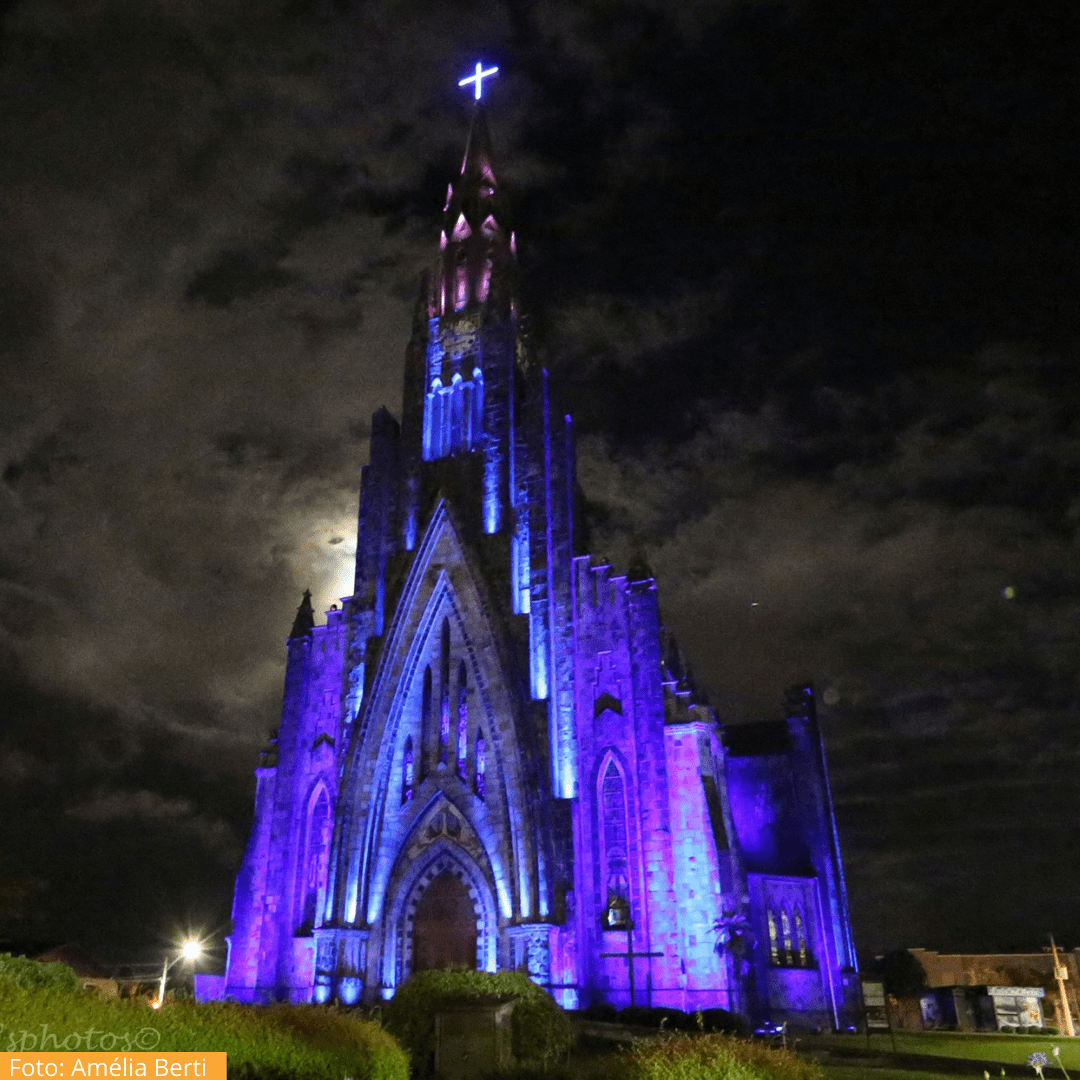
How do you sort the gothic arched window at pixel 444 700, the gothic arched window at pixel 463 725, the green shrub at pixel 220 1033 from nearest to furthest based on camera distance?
the green shrub at pixel 220 1033
the gothic arched window at pixel 463 725
the gothic arched window at pixel 444 700

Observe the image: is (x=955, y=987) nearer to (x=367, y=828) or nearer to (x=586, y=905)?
(x=586, y=905)

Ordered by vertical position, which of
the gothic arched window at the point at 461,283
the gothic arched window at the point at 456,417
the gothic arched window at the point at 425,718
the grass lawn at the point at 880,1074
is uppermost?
the gothic arched window at the point at 461,283

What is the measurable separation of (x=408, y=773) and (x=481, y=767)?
11.8 feet

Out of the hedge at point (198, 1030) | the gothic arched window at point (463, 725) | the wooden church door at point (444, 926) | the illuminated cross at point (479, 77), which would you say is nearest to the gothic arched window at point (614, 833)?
the gothic arched window at point (463, 725)

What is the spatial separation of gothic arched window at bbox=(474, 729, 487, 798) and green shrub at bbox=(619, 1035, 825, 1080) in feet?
74.0

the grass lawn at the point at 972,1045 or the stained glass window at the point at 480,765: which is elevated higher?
the stained glass window at the point at 480,765

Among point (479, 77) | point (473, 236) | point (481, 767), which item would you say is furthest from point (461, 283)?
point (481, 767)

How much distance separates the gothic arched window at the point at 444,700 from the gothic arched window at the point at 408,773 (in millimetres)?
1498

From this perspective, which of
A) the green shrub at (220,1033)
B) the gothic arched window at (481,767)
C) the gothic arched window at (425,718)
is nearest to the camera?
the green shrub at (220,1033)

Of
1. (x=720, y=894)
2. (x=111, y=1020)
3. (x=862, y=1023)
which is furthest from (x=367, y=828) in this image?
(x=111, y=1020)

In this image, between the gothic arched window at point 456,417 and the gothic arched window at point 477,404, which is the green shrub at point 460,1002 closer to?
the gothic arched window at point 477,404

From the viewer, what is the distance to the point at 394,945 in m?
34.3

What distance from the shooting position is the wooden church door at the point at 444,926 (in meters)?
33.9
